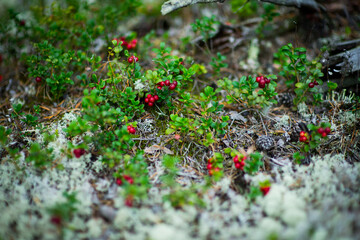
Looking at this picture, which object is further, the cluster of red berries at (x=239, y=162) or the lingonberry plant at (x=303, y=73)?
the lingonberry plant at (x=303, y=73)

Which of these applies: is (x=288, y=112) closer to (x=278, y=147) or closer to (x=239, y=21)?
(x=278, y=147)

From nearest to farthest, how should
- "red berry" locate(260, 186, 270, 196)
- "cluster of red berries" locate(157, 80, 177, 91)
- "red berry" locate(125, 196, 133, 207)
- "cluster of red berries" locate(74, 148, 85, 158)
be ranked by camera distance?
"red berry" locate(125, 196, 133, 207) → "red berry" locate(260, 186, 270, 196) → "cluster of red berries" locate(74, 148, 85, 158) → "cluster of red berries" locate(157, 80, 177, 91)

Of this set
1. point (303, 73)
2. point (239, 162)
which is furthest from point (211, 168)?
point (303, 73)

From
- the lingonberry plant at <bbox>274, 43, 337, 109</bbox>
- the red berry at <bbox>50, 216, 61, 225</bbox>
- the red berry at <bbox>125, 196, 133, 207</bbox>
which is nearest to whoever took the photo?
the red berry at <bbox>50, 216, 61, 225</bbox>

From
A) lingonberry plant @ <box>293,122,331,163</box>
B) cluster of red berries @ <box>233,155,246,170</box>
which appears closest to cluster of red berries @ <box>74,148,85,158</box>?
cluster of red berries @ <box>233,155,246,170</box>

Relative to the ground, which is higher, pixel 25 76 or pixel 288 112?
pixel 25 76

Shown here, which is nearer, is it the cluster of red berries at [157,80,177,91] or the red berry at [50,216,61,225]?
the red berry at [50,216,61,225]

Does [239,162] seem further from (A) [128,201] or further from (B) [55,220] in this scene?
(B) [55,220]

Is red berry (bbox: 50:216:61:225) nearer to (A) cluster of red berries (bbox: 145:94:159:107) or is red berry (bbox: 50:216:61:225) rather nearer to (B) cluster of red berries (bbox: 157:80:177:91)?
(A) cluster of red berries (bbox: 145:94:159:107)

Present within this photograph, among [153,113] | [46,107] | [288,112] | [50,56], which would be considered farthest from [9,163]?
[288,112]

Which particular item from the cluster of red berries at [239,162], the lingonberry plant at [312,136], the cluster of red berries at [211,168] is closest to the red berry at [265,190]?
the cluster of red berries at [239,162]

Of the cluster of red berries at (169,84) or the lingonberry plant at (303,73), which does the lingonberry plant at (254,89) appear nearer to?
the lingonberry plant at (303,73)
